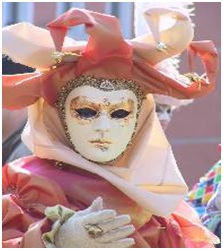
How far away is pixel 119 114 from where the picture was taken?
1.42 m

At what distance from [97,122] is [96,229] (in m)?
0.24

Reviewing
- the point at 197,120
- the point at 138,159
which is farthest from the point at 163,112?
the point at 197,120

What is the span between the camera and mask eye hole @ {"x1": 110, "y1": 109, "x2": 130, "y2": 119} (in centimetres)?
141

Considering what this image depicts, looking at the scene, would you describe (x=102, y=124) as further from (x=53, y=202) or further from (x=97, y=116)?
(x=53, y=202)

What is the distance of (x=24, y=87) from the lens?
1.41 m

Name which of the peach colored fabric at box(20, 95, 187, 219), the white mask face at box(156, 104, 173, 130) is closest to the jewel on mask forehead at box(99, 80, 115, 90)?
the peach colored fabric at box(20, 95, 187, 219)

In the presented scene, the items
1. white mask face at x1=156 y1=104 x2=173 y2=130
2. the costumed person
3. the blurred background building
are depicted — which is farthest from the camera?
the blurred background building

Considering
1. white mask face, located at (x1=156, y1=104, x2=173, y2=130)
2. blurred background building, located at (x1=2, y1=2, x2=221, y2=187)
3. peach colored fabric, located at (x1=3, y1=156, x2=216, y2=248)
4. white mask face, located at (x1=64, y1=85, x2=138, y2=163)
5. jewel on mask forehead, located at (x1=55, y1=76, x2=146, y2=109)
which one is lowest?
blurred background building, located at (x1=2, y1=2, x2=221, y2=187)

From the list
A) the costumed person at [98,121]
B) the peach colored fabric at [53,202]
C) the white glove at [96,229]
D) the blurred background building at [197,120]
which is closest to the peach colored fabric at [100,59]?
the costumed person at [98,121]

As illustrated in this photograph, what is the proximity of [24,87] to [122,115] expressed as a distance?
0.20m

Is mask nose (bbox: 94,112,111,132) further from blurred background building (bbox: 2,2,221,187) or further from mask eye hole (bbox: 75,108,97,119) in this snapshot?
blurred background building (bbox: 2,2,221,187)

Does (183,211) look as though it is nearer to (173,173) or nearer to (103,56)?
(173,173)

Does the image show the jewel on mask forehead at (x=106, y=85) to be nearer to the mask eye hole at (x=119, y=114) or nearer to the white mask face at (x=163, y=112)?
the mask eye hole at (x=119, y=114)

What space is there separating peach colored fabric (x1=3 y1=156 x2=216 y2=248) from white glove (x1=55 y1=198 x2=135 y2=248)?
0.16ft
